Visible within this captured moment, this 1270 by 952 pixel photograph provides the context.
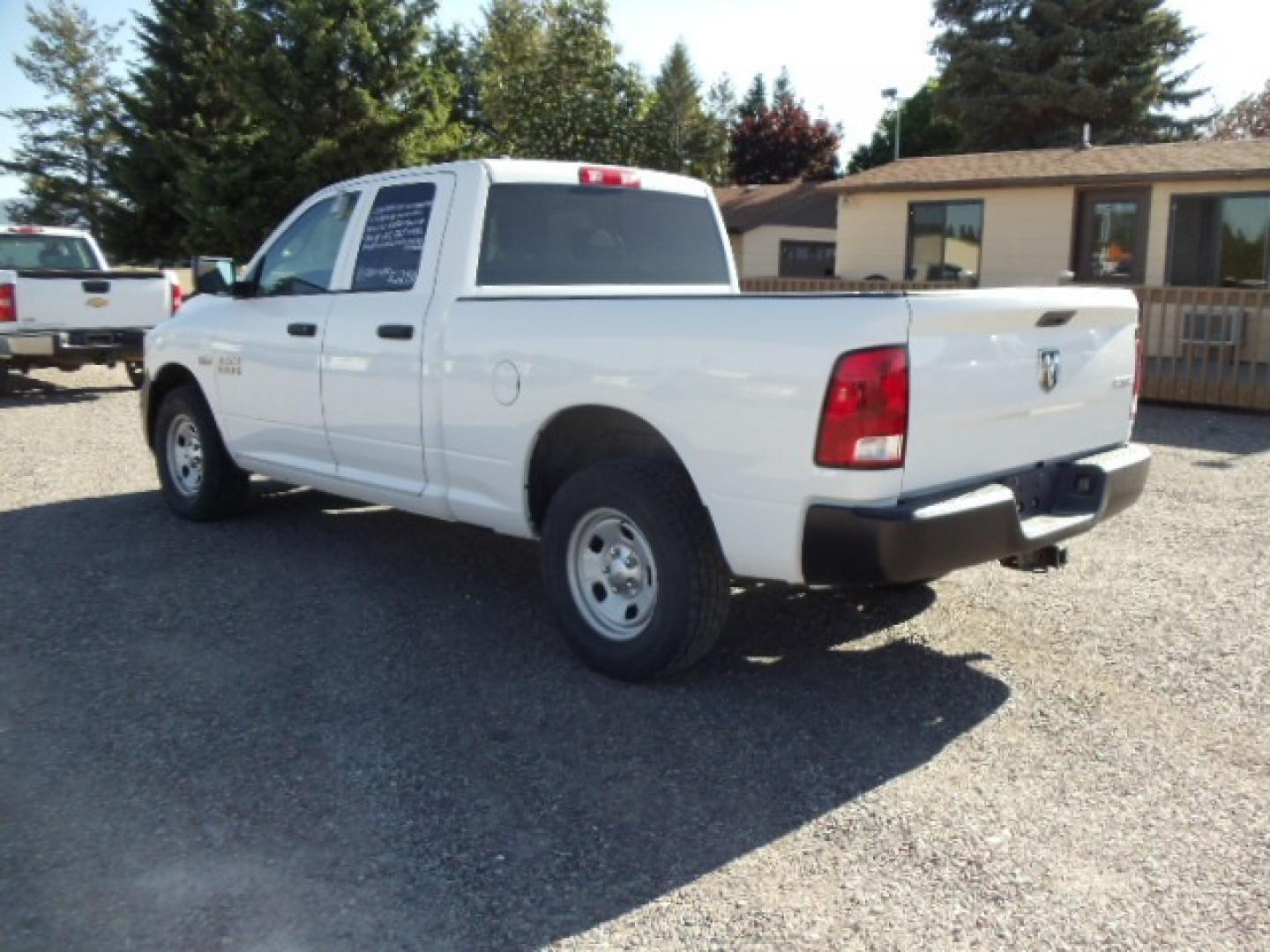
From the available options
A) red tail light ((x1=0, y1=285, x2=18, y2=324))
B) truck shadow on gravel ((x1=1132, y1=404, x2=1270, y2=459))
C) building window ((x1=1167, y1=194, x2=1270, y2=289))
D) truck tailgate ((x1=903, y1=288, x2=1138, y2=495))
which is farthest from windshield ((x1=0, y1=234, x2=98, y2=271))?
building window ((x1=1167, y1=194, x2=1270, y2=289))

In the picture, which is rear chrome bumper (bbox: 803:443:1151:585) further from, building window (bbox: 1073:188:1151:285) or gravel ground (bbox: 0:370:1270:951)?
building window (bbox: 1073:188:1151:285)

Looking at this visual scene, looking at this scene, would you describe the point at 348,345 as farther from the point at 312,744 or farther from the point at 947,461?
the point at 947,461

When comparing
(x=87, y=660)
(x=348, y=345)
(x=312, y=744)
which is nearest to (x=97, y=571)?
(x=87, y=660)

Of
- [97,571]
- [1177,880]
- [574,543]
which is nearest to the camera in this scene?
[1177,880]

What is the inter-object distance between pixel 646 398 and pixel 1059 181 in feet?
50.6

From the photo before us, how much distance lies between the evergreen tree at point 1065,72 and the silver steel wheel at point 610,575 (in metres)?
31.0

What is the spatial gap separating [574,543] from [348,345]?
1.70 meters

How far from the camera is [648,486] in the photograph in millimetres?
4164

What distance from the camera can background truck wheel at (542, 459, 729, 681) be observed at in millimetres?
4094

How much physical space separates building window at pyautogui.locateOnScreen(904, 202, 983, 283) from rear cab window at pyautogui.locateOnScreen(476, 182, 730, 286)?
13.7 m

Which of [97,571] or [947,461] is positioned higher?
[947,461]

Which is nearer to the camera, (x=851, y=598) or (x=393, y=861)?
(x=393, y=861)

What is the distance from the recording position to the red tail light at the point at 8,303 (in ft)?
39.5

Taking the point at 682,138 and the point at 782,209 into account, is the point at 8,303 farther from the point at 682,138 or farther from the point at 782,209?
the point at 682,138
